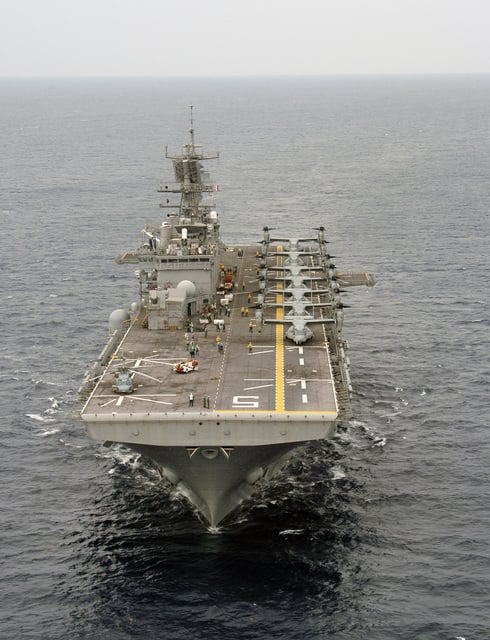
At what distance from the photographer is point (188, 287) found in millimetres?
50406

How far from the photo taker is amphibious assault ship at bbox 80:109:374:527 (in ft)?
122

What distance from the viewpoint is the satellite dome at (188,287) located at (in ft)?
165

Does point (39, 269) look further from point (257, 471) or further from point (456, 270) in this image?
point (257, 471)

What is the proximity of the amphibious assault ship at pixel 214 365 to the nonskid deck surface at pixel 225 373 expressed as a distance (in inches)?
3.3

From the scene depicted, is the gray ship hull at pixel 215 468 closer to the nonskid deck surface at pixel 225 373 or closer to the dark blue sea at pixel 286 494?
the dark blue sea at pixel 286 494

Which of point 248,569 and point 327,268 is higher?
point 327,268

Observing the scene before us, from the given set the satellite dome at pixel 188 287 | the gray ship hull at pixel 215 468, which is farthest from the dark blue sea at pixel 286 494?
the satellite dome at pixel 188 287

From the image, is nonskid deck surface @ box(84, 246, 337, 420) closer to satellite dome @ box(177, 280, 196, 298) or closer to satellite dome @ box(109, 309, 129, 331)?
satellite dome @ box(109, 309, 129, 331)

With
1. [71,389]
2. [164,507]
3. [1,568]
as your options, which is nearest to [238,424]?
[164,507]

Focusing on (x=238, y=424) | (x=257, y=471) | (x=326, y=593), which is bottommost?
(x=326, y=593)

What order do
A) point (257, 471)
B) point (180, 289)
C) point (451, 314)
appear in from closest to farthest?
point (257, 471)
point (180, 289)
point (451, 314)

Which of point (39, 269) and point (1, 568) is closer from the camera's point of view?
point (1, 568)

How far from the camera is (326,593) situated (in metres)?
34.7

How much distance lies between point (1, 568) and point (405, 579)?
51.5ft
